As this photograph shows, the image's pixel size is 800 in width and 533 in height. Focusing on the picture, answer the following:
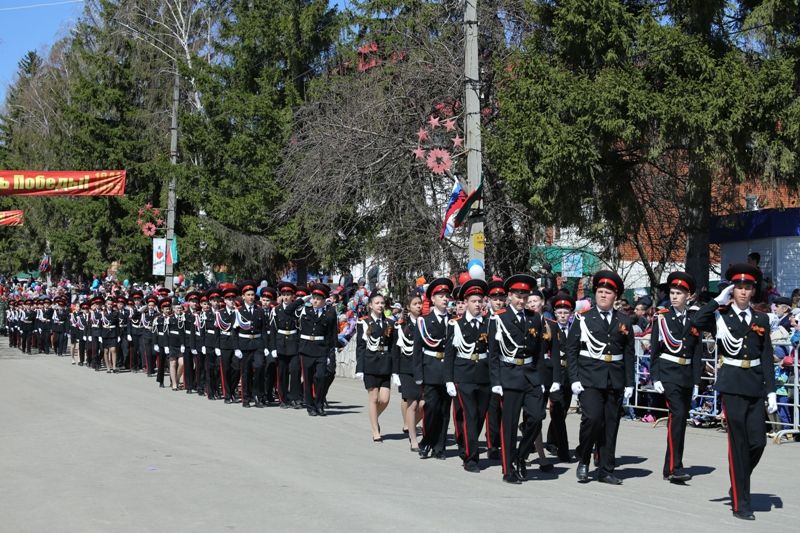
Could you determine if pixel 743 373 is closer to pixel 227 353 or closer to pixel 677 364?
pixel 677 364

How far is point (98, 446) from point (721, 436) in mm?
7854

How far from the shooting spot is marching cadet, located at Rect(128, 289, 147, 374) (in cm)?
2639

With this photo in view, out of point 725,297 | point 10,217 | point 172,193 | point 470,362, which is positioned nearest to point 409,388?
point 470,362

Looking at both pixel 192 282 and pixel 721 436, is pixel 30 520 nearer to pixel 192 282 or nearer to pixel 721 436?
pixel 721 436

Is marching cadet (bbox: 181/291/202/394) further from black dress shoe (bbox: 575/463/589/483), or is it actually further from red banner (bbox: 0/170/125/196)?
red banner (bbox: 0/170/125/196)

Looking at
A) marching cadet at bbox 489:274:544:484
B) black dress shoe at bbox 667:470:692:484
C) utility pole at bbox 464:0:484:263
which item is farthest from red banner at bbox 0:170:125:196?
black dress shoe at bbox 667:470:692:484

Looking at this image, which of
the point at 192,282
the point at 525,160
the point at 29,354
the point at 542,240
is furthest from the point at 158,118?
the point at 525,160

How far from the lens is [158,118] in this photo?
4172 cm

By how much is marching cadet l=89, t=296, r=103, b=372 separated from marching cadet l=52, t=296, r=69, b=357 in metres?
7.24

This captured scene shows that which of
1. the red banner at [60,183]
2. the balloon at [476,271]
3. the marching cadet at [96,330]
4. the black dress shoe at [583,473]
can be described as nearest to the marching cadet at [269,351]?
the balloon at [476,271]

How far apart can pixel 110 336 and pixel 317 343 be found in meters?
12.3

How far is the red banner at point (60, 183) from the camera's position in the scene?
31.6 metres

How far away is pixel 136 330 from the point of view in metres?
26.4

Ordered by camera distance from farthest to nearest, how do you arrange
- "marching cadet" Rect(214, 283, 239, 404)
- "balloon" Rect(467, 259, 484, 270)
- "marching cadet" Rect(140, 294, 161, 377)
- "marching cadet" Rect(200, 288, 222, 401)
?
"marching cadet" Rect(140, 294, 161, 377) → "marching cadet" Rect(200, 288, 222, 401) → "marching cadet" Rect(214, 283, 239, 404) → "balloon" Rect(467, 259, 484, 270)
